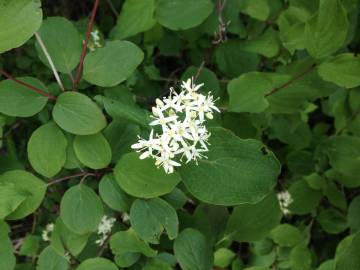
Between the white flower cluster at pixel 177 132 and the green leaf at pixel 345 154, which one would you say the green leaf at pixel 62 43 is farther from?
the green leaf at pixel 345 154

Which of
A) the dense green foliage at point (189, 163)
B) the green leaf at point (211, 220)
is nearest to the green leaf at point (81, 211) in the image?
the dense green foliage at point (189, 163)

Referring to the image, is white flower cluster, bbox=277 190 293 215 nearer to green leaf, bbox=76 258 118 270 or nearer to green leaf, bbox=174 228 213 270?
green leaf, bbox=174 228 213 270

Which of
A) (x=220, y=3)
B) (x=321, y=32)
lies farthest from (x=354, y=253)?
(x=220, y=3)

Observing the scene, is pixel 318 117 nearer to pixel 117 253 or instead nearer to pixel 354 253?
pixel 354 253

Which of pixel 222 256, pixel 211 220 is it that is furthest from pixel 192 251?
pixel 222 256

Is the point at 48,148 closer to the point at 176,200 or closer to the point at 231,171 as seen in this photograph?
the point at 176,200
